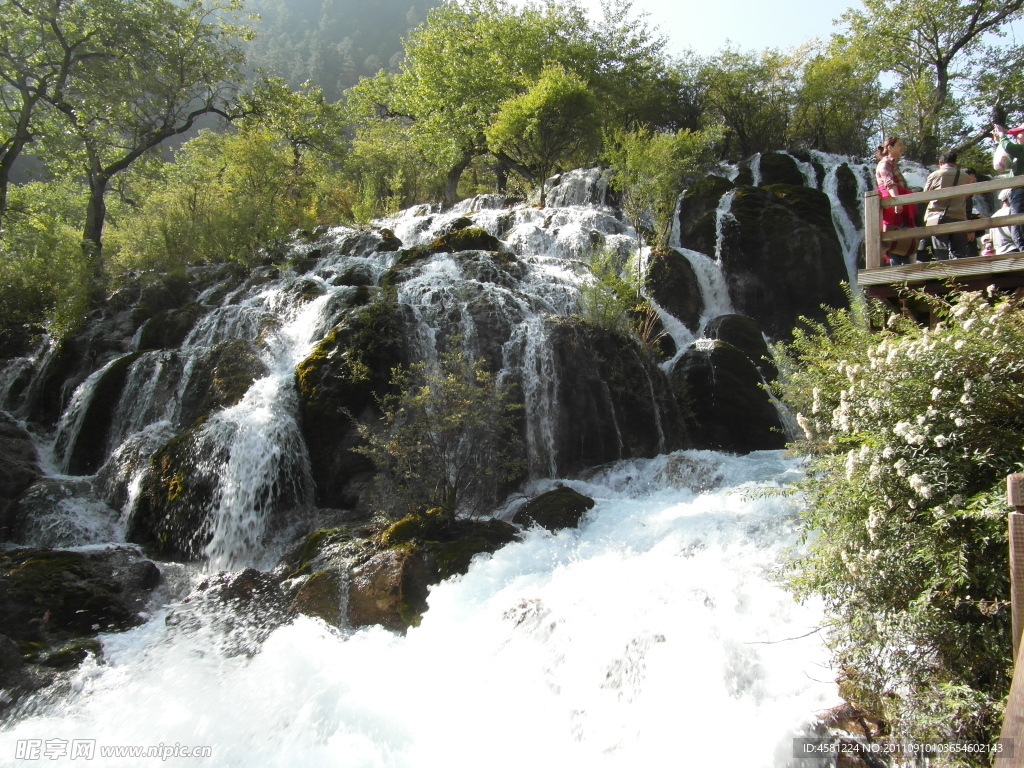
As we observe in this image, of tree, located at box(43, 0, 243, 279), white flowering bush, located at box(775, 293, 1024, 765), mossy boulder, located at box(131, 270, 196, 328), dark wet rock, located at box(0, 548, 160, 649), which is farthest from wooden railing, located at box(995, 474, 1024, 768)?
tree, located at box(43, 0, 243, 279)

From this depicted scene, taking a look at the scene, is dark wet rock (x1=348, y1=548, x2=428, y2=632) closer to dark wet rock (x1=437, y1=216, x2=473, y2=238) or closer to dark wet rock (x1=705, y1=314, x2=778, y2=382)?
dark wet rock (x1=705, y1=314, x2=778, y2=382)

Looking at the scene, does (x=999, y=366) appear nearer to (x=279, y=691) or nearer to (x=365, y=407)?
(x=279, y=691)

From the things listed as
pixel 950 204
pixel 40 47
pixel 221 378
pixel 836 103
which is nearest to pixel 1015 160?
pixel 950 204

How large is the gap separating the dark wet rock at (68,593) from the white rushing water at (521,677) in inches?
18.2

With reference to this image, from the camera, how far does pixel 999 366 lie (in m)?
3.81

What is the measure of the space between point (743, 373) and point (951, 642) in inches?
419

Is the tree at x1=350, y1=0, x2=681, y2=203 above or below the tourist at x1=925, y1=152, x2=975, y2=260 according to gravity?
above

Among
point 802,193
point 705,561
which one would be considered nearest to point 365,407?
point 705,561

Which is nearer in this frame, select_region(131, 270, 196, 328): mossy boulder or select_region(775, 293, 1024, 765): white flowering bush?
select_region(775, 293, 1024, 765): white flowering bush

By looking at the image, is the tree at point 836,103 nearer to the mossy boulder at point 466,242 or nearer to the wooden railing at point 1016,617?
the mossy boulder at point 466,242

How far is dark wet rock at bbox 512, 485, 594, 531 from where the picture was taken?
9102mm

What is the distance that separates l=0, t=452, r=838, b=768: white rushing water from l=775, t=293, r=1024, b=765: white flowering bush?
2.82 ft

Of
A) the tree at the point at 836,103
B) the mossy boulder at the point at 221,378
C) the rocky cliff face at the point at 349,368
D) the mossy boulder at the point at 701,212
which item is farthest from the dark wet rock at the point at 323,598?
the tree at the point at 836,103

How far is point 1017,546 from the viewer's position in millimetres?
3102
